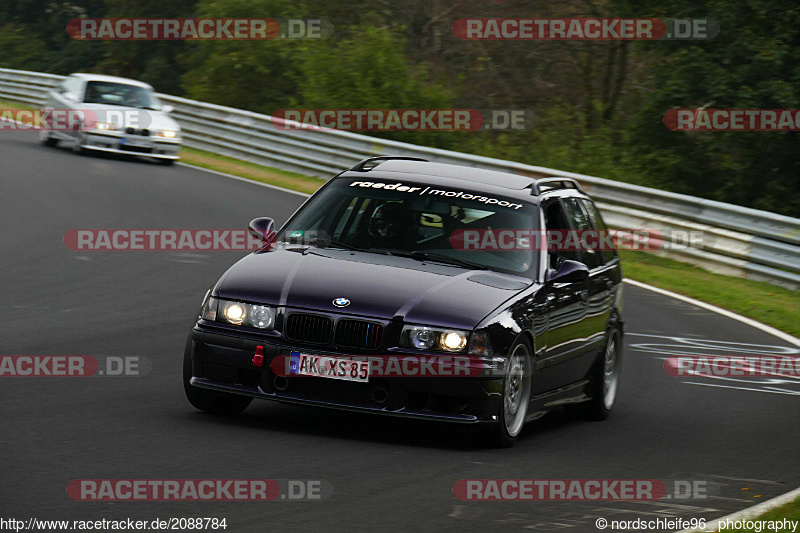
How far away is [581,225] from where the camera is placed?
398 inches

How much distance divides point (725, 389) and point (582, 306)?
2.46 m

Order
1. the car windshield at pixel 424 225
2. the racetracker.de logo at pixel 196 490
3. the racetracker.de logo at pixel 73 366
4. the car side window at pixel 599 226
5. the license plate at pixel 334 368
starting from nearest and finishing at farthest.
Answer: the racetracker.de logo at pixel 196 490 → the license plate at pixel 334 368 → the car windshield at pixel 424 225 → the racetracker.de logo at pixel 73 366 → the car side window at pixel 599 226

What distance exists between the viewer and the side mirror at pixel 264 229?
9.14 meters

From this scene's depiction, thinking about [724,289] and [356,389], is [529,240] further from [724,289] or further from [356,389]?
[724,289]

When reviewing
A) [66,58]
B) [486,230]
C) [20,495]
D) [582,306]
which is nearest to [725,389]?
[582,306]

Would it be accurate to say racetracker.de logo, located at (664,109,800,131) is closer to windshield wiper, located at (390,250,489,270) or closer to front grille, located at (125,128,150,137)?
front grille, located at (125,128,150,137)

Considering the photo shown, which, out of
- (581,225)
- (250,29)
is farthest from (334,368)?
(250,29)

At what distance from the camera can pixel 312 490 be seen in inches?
258

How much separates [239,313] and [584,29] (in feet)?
90.9

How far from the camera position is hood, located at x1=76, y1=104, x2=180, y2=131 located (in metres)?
26.2

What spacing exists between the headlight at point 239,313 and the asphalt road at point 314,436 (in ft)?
1.96

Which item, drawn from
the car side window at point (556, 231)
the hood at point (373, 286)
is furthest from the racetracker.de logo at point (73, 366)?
the car side window at point (556, 231)

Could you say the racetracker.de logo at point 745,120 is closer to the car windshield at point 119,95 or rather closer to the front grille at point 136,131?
the front grille at point 136,131

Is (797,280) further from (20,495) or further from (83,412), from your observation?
(20,495)
